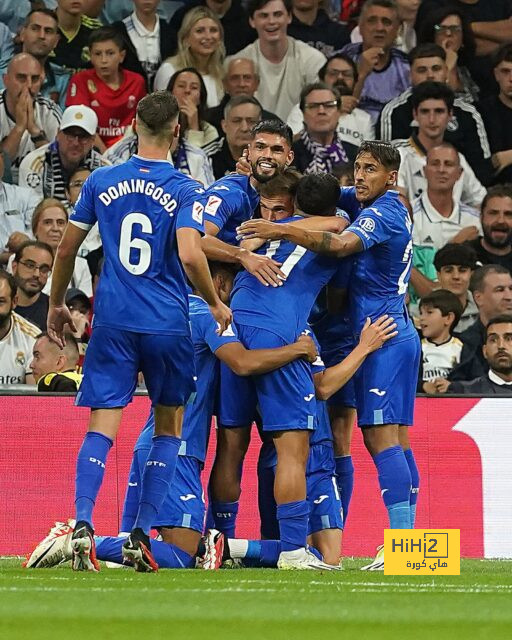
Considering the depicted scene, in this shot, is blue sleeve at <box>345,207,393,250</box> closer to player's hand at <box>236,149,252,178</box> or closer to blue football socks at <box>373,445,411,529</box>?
player's hand at <box>236,149,252,178</box>

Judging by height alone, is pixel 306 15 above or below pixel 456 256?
above

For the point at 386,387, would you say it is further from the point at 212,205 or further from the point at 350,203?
the point at 212,205

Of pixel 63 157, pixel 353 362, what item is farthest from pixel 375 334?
pixel 63 157

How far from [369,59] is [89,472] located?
28.8 feet

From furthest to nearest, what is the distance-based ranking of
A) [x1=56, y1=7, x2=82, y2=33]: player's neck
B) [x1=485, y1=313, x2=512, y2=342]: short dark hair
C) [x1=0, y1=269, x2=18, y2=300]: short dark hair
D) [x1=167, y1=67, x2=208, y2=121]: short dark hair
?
1. [x1=56, y1=7, x2=82, y2=33]: player's neck
2. [x1=167, y1=67, x2=208, y2=121]: short dark hair
3. [x1=485, y1=313, x2=512, y2=342]: short dark hair
4. [x1=0, y1=269, x2=18, y2=300]: short dark hair

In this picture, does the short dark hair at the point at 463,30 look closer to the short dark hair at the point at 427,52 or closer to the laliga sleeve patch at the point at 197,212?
the short dark hair at the point at 427,52

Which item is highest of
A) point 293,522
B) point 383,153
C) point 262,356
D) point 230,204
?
point 383,153

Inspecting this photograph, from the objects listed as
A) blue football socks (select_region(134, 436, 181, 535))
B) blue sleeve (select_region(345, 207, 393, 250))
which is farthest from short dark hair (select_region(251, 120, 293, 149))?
blue football socks (select_region(134, 436, 181, 535))

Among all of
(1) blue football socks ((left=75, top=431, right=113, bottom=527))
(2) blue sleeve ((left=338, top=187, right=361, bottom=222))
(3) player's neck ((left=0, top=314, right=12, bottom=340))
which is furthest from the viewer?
(3) player's neck ((left=0, top=314, right=12, bottom=340))

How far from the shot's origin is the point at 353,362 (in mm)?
7703

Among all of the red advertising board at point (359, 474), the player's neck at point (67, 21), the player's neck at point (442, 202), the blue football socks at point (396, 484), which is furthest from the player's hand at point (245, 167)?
the player's neck at point (67, 21)

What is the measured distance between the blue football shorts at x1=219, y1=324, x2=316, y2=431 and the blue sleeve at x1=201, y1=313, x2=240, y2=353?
6cm

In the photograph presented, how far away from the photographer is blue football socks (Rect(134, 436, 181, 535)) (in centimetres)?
657

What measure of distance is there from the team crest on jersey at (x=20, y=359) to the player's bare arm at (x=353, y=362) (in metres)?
4.36
